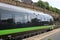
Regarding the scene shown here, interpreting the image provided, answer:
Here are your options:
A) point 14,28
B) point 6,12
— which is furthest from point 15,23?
point 6,12

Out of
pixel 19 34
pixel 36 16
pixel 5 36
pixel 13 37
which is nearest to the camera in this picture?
pixel 5 36

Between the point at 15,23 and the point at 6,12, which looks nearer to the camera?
the point at 6,12

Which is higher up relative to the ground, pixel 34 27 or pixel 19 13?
pixel 19 13

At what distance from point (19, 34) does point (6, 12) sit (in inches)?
143

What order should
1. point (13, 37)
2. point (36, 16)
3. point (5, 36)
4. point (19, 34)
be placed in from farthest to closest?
point (36, 16) → point (19, 34) → point (13, 37) → point (5, 36)

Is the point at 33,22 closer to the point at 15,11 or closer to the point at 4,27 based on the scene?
the point at 15,11

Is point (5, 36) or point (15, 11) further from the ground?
point (15, 11)

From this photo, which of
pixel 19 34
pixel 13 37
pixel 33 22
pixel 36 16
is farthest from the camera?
pixel 36 16

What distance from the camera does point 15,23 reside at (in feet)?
65.4

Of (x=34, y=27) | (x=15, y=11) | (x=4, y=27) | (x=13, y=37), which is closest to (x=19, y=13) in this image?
(x=15, y=11)

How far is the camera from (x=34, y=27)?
2727 cm

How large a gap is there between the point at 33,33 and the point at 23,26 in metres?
4.94

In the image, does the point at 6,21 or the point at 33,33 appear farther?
the point at 33,33

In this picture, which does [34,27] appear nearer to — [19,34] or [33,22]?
[33,22]
